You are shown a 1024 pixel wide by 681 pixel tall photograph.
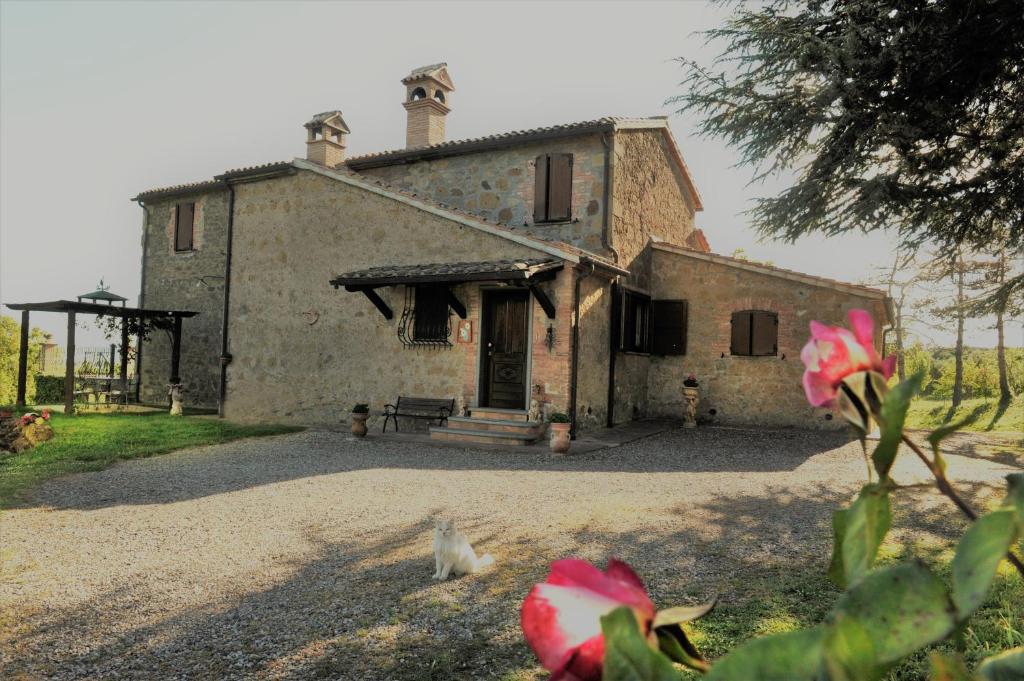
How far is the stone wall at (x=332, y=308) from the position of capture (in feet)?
38.3

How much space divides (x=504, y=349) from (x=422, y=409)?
1.88 m

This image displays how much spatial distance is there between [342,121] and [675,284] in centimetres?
878

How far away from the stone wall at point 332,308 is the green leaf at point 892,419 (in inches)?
404

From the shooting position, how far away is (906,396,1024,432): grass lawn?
49.4 feet

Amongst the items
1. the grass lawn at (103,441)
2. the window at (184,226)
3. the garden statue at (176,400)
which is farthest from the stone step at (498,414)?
the window at (184,226)

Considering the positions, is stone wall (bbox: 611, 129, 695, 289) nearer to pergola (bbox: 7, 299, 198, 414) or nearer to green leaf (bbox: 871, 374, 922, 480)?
pergola (bbox: 7, 299, 198, 414)

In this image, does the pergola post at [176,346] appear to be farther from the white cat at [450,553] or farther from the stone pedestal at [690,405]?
the white cat at [450,553]

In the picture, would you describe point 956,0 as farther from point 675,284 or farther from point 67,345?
point 67,345

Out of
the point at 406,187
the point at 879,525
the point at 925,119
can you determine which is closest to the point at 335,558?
the point at 879,525

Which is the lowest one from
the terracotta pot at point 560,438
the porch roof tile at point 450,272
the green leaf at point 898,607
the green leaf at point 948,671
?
the terracotta pot at point 560,438

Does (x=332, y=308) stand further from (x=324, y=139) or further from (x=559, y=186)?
(x=559, y=186)

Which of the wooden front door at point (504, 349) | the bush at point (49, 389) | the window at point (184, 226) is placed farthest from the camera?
the window at point (184, 226)

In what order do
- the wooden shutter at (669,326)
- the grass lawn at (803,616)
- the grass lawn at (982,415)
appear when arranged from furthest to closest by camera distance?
the grass lawn at (982,415) → the wooden shutter at (669,326) → the grass lawn at (803,616)

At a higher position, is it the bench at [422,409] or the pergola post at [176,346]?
the pergola post at [176,346]
